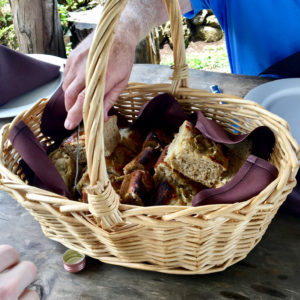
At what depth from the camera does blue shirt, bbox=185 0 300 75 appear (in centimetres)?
134

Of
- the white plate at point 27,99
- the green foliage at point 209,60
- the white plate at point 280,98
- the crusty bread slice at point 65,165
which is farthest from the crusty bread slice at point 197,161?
the green foliage at point 209,60

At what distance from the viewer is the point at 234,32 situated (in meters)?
1.48

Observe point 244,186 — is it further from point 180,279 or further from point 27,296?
point 27,296

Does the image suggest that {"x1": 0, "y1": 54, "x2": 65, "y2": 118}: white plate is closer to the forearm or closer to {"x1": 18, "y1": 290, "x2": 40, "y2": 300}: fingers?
the forearm

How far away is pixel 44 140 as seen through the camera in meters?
1.00

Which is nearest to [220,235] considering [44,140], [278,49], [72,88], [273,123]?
[273,123]

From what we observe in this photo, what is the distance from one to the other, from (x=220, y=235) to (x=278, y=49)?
3.49 feet

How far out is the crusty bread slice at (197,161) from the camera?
2.56 feet

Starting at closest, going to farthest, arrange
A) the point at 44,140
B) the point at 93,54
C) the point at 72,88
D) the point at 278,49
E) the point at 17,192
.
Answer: the point at 93,54 < the point at 17,192 < the point at 72,88 < the point at 44,140 < the point at 278,49

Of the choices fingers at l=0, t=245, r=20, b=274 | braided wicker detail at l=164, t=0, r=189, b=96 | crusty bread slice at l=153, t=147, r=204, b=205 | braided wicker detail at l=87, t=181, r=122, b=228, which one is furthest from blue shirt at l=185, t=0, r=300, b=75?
fingers at l=0, t=245, r=20, b=274

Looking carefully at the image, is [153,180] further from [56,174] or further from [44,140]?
[44,140]

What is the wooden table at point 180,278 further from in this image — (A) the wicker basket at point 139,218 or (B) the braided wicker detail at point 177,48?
(B) the braided wicker detail at point 177,48

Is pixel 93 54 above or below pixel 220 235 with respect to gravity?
above

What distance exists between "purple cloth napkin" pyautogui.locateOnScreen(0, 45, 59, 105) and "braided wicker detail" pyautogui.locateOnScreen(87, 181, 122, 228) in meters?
0.85
